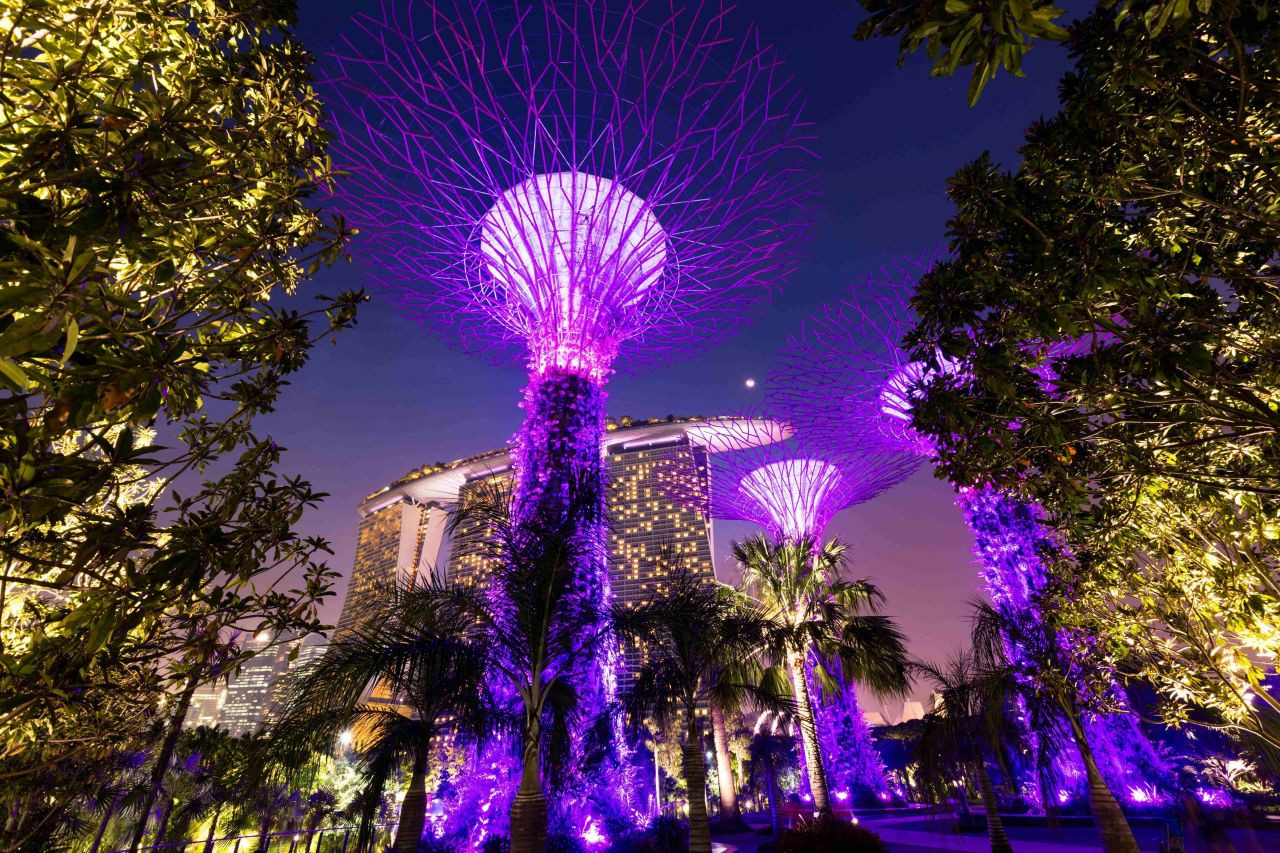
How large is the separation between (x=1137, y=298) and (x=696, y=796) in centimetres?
949

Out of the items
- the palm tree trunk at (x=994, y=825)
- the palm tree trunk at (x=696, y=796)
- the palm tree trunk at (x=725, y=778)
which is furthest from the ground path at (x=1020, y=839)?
the palm tree trunk at (x=696, y=796)

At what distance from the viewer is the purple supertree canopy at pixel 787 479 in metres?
21.7

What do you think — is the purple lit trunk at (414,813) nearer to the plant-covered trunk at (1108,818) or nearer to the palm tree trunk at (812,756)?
the palm tree trunk at (812,756)

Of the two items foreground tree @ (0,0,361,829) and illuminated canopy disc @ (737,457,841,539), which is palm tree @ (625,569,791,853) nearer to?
foreground tree @ (0,0,361,829)

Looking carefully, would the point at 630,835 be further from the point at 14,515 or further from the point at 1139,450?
the point at 14,515

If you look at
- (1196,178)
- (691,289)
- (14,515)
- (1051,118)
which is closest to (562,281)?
(691,289)

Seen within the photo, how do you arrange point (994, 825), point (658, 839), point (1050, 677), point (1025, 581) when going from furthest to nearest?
1. point (1025, 581)
2. point (658, 839)
3. point (994, 825)
4. point (1050, 677)

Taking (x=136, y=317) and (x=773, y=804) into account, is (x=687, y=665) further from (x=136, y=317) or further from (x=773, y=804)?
(x=773, y=804)

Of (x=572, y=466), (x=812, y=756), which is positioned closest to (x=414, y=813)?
(x=572, y=466)

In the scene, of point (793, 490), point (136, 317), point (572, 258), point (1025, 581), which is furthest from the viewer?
point (793, 490)

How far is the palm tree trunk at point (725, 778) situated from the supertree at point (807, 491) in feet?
11.9

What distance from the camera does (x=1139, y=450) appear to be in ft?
12.6

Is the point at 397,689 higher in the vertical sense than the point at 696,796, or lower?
higher

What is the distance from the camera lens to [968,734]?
11.8m
